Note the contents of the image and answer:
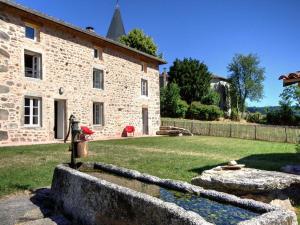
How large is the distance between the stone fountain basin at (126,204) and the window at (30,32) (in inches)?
465

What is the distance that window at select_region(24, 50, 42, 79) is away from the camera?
1585 cm

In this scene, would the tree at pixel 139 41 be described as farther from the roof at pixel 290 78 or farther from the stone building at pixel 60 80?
the roof at pixel 290 78

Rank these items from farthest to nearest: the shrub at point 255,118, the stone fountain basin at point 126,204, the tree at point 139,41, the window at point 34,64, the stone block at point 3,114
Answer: the shrub at point 255,118
the tree at point 139,41
the window at point 34,64
the stone block at point 3,114
the stone fountain basin at point 126,204

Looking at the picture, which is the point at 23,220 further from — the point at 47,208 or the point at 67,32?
the point at 67,32

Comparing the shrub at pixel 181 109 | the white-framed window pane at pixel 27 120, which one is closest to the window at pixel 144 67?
the white-framed window pane at pixel 27 120

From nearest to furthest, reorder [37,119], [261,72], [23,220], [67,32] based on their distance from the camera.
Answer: [23,220]
[37,119]
[67,32]
[261,72]

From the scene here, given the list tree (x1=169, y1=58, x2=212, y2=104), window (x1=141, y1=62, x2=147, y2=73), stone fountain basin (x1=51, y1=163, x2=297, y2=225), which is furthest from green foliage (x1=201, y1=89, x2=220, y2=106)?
stone fountain basin (x1=51, y1=163, x2=297, y2=225)

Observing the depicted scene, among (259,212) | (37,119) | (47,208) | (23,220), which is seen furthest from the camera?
(37,119)

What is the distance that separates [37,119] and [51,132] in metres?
0.99

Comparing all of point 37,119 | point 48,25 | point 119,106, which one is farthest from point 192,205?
point 119,106

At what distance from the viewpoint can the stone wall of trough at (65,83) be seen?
1441 cm

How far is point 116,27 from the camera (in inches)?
1703

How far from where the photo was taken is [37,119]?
15852 mm

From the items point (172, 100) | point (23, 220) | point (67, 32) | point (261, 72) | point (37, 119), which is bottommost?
point (23, 220)
